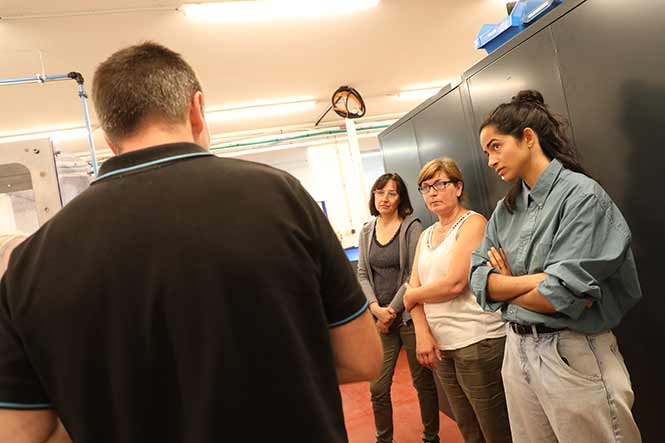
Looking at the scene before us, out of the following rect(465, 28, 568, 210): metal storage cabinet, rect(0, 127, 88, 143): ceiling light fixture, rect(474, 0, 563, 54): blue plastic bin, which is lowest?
rect(465, 28, 568, 210): metal storage cabinet

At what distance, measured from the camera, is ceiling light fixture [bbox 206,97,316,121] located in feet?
16.3

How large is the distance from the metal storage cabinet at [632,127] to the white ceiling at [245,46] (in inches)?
87.1

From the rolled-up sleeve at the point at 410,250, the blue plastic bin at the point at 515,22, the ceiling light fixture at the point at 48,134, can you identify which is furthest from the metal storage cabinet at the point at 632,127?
the ceiling light fixture at the point at 48,134

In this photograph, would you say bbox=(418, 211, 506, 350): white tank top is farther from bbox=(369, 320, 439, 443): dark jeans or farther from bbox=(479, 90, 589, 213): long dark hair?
bbox=(479, 90, 589, 213): long dark hair

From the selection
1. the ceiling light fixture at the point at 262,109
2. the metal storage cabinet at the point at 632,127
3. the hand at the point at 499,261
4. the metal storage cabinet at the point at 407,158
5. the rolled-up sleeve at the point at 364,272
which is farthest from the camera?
the ceiling light fixture at the point at 262,109

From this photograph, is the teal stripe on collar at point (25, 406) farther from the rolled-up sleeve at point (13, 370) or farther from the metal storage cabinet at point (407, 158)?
the metal storage cabinet at point (407, 158)

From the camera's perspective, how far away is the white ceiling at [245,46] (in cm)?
279

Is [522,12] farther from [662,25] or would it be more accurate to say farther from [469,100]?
[662,25]

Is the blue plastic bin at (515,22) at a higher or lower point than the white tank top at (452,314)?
higher

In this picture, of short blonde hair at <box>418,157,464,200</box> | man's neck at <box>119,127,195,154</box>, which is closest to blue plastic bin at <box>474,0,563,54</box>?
short blonde hair at <box>418,157,464,200</box>

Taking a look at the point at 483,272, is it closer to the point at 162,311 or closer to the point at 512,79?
the point at 512,79

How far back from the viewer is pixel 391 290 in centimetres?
215

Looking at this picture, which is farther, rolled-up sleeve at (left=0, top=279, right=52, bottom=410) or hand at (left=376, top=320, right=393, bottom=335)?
hand at (left=376, top=320, right=393, bottom=335)

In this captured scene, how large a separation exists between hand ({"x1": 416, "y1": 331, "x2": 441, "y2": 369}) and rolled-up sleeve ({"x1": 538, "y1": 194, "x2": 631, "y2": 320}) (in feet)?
2.61
